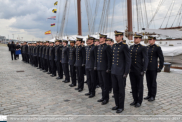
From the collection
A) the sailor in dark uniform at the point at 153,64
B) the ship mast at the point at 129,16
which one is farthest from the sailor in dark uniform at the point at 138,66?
the ship mast at the point at 129,16

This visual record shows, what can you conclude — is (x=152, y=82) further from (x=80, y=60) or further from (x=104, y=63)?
(x=80, y=60)

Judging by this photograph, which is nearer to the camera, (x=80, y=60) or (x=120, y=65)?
(x=120, y=65)

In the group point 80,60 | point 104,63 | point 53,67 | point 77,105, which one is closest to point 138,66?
point 104,63

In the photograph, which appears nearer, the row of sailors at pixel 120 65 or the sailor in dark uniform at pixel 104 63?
the row of sailors at pixel 120 65

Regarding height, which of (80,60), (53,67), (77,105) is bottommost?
(77,105)

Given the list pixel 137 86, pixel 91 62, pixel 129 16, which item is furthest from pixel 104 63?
pixel 129 16

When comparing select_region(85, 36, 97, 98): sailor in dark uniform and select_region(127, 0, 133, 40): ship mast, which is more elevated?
select_region(127, 0, 133, 40): ship mast

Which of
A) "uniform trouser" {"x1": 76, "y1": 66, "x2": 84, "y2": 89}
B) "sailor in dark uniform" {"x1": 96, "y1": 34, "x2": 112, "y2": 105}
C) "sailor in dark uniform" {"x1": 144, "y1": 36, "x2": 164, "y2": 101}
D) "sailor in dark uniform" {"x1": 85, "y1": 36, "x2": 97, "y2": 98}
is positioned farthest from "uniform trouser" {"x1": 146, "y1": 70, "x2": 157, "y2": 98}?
"uniform trouser" {"x1": 76, "y1": 66, "x2": 84, "y2": 89}

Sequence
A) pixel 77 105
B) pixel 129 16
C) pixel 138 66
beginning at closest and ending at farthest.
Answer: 1. pixel 138 66
2. pixel 77 105
3. pixel 129 16

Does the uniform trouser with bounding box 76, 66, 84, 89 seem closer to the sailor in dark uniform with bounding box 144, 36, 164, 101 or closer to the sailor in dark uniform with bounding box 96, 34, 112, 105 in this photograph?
the sailor in dark uniform with bounding box 96, 34, 112, 105

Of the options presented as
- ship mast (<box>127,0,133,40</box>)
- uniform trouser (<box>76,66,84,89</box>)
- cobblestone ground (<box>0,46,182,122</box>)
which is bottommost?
cobblestone ground (<box>0,46,182,122</box>)

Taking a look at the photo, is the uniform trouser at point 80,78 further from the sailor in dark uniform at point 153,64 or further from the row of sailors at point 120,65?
the sailor in dark uniform at point 153,64

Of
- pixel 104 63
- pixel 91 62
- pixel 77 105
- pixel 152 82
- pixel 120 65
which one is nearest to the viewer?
pixel 120 65

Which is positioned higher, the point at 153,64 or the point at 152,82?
the point at 153,64
